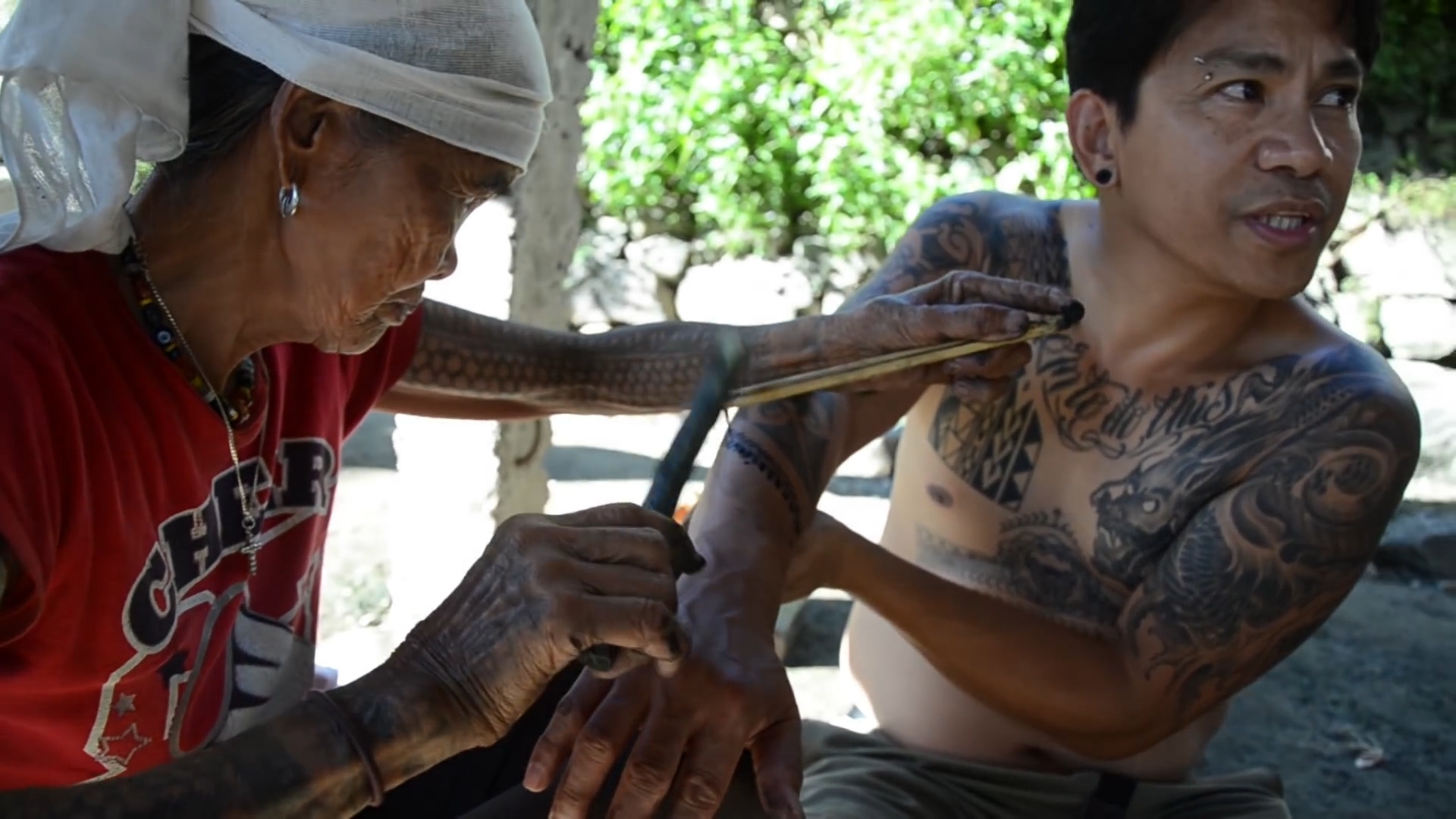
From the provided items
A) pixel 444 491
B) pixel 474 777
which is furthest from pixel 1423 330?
pixel 474 777

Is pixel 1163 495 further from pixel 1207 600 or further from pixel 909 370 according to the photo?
pixel 909 370

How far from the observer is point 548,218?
343 cm

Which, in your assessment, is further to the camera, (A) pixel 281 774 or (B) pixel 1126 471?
(B) pixel 1126 471

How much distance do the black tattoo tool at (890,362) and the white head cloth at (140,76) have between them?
2.05ft

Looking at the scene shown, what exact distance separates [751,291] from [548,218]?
4.16m

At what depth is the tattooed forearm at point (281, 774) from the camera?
4.06ft

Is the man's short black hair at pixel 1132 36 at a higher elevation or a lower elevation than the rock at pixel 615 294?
higher

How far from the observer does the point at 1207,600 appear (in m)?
2.02

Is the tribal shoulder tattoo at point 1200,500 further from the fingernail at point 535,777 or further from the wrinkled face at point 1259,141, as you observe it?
the fingernail at point 535,777

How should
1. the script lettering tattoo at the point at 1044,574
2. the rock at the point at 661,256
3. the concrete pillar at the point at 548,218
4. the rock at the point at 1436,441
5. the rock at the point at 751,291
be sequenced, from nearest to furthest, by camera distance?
the script lettering tattoo at the point at 1044,574
the concrete pillar at the point at 548,218
the rock at the point at 1436,441
the rock at the point at 751,291
the rock at the point at 661,256

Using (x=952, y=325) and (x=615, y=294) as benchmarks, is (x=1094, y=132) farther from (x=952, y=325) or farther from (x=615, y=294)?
(x=615, y=294)

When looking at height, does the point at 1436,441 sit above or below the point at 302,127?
below

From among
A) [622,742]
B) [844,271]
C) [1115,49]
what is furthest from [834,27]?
[622,742]

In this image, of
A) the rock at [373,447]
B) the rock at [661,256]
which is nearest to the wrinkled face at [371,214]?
the rock at [373,447]
